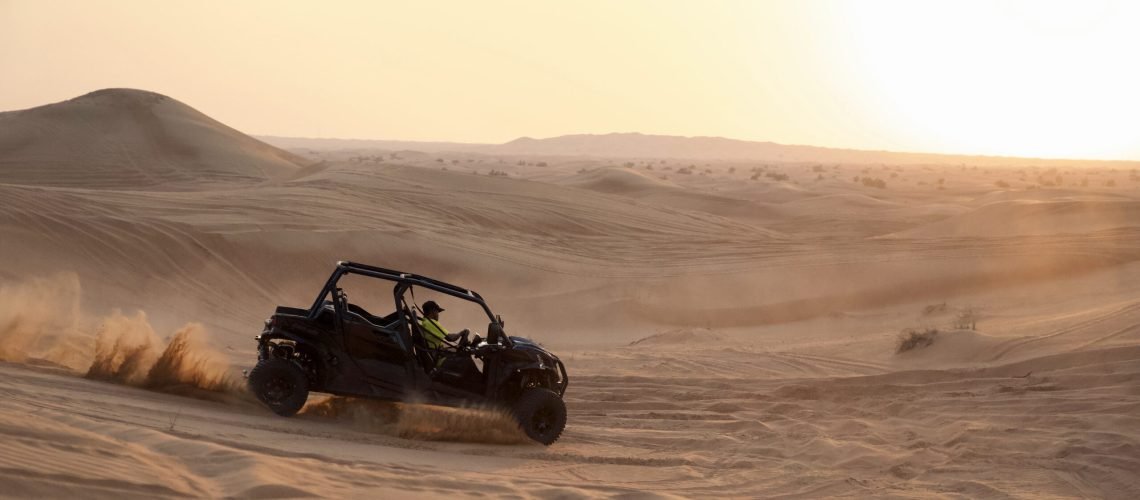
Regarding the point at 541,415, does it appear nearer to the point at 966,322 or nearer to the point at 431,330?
the point at 431,330

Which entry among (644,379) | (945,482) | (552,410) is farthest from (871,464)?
(644,379)

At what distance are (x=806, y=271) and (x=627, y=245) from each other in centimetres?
577

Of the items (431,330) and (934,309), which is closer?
(431,330)

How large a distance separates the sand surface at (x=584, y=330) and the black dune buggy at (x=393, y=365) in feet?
0.85

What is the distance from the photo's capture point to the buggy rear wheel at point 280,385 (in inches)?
392

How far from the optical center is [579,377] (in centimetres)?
1425

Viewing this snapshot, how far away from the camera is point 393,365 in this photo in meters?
9.99

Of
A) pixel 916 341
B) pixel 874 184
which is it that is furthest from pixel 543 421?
pixel 874 184

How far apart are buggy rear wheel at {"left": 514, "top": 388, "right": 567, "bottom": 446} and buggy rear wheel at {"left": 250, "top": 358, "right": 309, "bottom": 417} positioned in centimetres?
188

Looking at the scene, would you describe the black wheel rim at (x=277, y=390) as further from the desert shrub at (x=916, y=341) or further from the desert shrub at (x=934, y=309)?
the desert shrub at (x=934, y=309)

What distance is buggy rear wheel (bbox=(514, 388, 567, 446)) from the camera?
1001 cm

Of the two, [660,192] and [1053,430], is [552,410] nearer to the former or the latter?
[1053,430]

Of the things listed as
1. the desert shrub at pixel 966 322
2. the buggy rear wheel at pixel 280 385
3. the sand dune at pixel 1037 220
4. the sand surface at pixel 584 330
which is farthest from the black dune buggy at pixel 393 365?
the sand dune at pixel 1037 220

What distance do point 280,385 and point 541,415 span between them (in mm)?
2294
